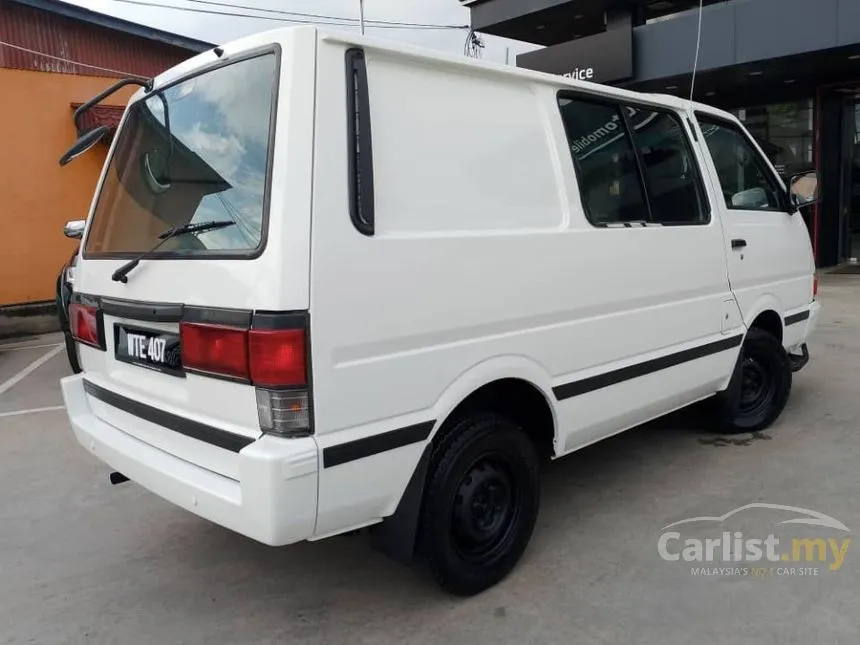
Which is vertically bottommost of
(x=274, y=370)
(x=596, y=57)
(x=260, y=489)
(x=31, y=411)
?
(x=31, y=411)

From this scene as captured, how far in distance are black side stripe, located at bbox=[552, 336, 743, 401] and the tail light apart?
48.3 inches

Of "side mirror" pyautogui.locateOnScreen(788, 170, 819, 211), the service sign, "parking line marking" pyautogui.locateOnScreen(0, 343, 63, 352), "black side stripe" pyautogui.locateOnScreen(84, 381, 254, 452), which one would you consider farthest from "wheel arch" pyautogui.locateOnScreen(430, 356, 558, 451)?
the service sign

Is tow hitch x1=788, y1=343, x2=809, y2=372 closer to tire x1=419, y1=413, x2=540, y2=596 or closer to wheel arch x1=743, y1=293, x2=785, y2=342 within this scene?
wheel arch x1=743, y1=293, x2=785, y2=342

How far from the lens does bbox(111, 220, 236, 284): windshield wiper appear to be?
240cm

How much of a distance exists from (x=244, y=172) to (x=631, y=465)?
289 centimetres

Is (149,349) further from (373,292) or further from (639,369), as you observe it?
(639,369)

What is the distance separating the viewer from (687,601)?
274cm

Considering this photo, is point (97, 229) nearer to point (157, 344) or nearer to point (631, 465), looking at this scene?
point (157, 344)

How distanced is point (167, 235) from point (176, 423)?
0.68m

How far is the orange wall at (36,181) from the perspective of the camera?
10555 mm

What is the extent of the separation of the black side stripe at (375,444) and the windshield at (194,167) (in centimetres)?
69

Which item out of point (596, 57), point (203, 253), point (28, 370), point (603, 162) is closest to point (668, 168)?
point (603, 162)

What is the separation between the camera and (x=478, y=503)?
110 inches

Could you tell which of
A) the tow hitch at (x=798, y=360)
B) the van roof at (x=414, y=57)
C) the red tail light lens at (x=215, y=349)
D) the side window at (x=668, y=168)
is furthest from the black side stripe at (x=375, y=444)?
the tow hitch at (x=798, y=360)
